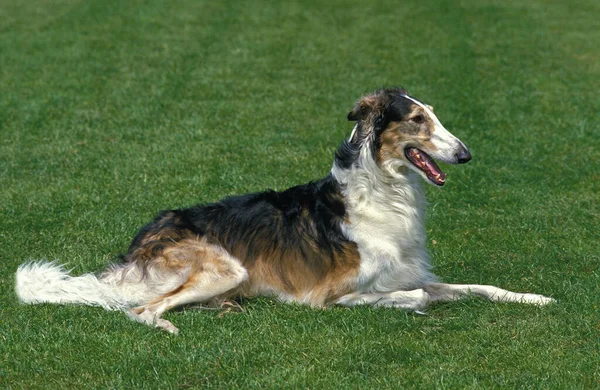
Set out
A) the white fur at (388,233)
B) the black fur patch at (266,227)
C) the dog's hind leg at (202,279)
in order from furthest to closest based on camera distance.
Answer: the black fur patch at (266,227), the white fur at (388,233), the dog's hind leg at (202,279)

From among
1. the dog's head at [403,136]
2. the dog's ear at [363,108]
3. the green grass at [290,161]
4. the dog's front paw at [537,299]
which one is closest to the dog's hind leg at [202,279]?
the green grass at [290,161]

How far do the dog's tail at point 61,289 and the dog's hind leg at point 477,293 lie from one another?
2315 millimetres

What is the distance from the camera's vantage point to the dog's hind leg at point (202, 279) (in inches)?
271

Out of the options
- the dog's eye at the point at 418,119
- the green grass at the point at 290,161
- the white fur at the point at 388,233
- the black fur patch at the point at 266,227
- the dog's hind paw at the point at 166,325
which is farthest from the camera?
the black fur patch at the point at 266,227

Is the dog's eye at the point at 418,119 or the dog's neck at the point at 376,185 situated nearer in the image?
the dog's eye at the point at 418,119

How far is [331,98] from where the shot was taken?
15180mm

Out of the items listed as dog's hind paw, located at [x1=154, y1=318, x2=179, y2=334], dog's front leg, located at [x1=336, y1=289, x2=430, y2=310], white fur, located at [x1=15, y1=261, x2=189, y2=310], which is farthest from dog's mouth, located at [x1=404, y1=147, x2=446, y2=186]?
dog's hind paw, located at [x1=154, y1=318, x2=179, y2=334]

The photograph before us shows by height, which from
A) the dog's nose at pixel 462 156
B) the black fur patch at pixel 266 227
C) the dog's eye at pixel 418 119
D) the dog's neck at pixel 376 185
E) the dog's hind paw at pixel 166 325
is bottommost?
the dog's hind paw at pixel 166 325

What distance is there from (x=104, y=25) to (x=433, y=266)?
13.4m

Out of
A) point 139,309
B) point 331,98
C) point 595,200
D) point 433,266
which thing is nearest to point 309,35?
point 331,98

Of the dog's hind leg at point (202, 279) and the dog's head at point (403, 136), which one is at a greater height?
the dog's head at point (403, 136)

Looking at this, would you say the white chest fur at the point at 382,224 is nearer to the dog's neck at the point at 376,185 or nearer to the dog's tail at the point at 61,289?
the dog's neck at the point at 376,185

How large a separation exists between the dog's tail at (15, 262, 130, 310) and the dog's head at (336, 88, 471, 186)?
2097 mm

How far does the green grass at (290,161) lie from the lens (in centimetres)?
606
